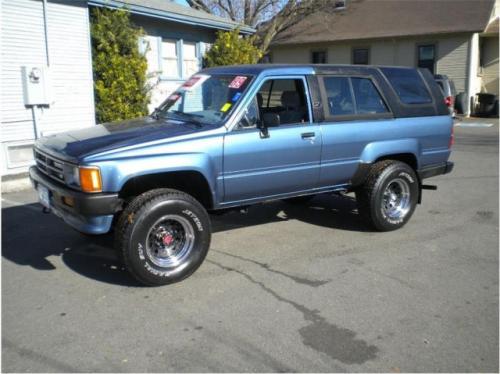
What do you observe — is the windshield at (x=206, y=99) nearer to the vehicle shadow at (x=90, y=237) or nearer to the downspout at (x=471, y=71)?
the vehicle shadow at (x=90, y=237)

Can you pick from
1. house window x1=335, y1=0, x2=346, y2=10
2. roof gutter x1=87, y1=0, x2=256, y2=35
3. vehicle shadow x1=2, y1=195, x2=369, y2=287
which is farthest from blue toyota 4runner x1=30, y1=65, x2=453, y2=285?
house window x1=335, y1=0, x2=346, y2=10

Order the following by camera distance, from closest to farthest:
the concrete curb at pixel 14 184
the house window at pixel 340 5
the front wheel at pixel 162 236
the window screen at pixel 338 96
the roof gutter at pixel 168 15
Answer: the front wheel at pixel 162 236, the window screen at pixel 338 96, the concrete curb at pixel 14 184, the roof gutter at pixel 168 15, the house window at pixel 340 5

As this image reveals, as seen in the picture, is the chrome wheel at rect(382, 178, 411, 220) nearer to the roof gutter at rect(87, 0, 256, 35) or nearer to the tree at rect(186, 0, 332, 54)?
the roof gutter at rect(87, 0, 256, 35)

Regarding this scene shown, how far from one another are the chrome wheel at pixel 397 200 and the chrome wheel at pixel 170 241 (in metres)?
2.63

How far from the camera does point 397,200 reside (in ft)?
20.5

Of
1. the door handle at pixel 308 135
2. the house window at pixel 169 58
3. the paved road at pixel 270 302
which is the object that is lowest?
the paved road at pixel 270 302

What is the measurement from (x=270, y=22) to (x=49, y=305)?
77.4 feet

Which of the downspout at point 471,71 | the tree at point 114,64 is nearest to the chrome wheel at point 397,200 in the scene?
the tree at point 114,64

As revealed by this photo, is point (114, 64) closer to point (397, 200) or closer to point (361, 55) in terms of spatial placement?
point (397, 200)

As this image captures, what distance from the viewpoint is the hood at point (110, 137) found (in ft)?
14.2

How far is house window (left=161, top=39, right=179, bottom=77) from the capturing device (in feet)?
43.2

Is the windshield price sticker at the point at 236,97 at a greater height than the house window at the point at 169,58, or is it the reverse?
the house window at the point at 169,58

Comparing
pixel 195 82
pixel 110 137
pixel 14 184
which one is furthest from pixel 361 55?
pixel 110 137

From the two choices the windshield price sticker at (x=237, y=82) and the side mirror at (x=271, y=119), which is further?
the windshield price sticker at (x=237, y=82)
